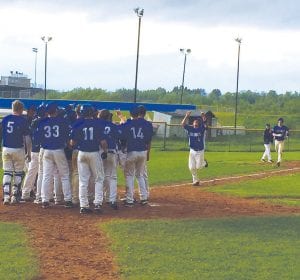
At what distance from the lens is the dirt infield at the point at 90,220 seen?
838cm

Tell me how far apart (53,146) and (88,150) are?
867 mm

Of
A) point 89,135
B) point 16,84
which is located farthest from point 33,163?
point 16,84

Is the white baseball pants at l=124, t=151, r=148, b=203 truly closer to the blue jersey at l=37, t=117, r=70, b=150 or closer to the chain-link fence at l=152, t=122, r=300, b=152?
the blue jersey at l=37, t=117, r=70, b=150

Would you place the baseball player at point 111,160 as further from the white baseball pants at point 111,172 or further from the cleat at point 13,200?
the cleat at point 13,200

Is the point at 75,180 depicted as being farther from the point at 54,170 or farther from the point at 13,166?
the point at 13,166

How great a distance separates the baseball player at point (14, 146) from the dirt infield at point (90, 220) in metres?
0.49

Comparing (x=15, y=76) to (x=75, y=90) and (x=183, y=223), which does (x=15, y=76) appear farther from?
(x=183, y=223)

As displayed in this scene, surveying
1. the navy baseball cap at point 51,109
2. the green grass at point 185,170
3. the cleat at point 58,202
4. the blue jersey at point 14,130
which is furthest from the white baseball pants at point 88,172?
the green grass at point 185,170

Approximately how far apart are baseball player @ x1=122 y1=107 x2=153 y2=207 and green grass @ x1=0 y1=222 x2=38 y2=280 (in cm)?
322

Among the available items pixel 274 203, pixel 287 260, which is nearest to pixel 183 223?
pixel 287 260

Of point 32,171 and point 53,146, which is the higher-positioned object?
point 53,146

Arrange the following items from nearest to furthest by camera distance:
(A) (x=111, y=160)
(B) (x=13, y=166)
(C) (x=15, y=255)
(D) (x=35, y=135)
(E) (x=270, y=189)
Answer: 1. (C) (x=15, y=255)
2. (A) (x=111, y=160)
3. (D) (x=35, y=135)
4. (B) (x=13, y=166)
5. (E) (x=270, y=189)

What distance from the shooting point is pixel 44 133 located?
12.4 metres

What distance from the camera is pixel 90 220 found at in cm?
1154
